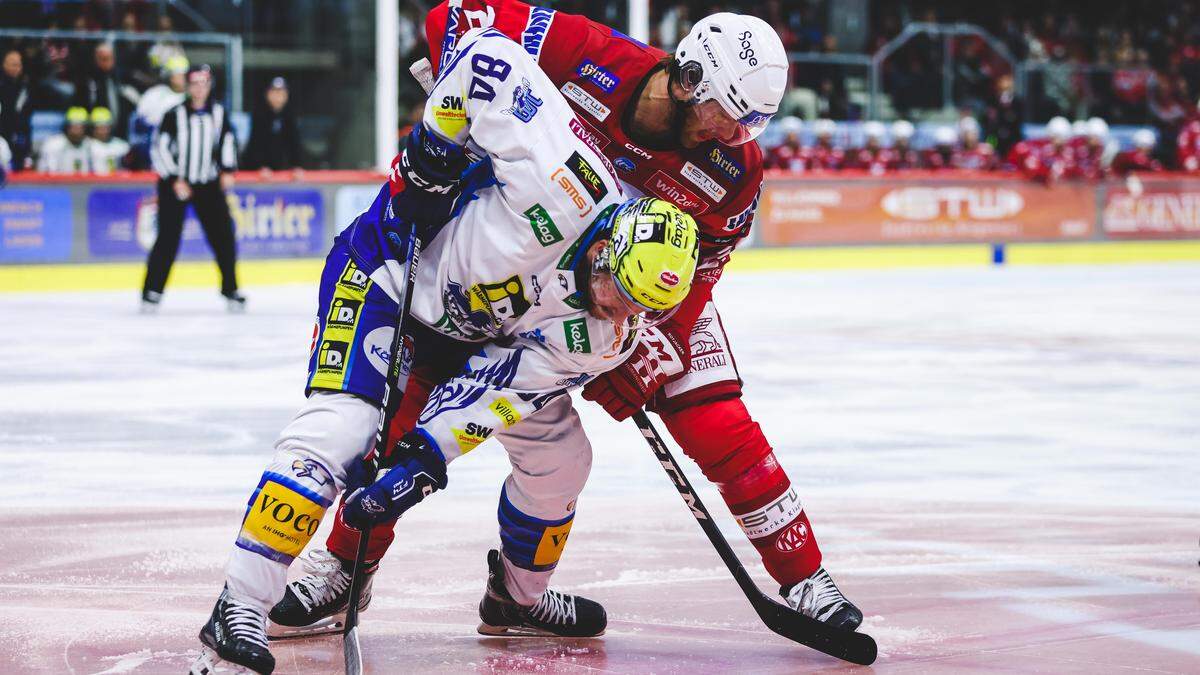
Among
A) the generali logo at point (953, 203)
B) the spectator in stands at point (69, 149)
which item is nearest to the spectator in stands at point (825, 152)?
the generali logo at point (953, 203)

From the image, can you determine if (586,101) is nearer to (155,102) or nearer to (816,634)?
(816,634)

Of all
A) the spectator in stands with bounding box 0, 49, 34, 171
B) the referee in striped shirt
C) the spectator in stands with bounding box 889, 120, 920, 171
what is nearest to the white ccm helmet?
the referee in striped shirt

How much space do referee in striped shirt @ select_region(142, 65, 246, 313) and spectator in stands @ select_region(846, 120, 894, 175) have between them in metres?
8.73

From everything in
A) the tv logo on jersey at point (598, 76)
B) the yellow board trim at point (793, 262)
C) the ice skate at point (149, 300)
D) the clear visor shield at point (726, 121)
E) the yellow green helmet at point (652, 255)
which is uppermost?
the tv logo on jersey at point (598, 76)

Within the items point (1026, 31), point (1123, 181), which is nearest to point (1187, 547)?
point (1123, 181)

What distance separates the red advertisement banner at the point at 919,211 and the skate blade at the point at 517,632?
12934 mm

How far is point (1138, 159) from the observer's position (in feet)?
65.4

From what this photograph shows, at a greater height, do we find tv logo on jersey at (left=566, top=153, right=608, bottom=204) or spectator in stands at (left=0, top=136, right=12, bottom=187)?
tv logo on jersey at (left=566, top=153, right=608, bottom=204)

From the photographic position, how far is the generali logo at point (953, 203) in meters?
17.7

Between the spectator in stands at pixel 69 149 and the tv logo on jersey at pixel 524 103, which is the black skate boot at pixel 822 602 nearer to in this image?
the tv logo on jersey at pixel 524 103

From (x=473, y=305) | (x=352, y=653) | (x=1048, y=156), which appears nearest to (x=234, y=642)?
(x=352, y=653)

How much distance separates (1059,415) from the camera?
7332mm

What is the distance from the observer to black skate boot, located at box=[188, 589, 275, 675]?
3090 mm

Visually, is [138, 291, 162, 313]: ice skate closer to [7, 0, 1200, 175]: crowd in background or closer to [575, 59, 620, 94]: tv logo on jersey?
[7, 0, 1200, 175]: crowd in background
